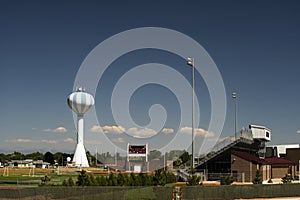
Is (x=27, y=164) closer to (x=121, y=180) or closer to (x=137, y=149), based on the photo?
(x=137, y=149)

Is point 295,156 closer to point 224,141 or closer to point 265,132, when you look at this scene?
point 265,132

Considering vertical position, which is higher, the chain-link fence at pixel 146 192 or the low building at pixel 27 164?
the chain-link fence at pixel 146 192

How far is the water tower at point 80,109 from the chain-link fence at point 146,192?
284 ft

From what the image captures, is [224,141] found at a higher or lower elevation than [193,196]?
higher

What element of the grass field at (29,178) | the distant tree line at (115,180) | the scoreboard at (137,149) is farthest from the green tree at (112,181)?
the scoreboard at (137,149)

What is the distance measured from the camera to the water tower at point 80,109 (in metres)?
122

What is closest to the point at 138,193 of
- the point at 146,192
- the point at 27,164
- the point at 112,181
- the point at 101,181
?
the point at 146,192

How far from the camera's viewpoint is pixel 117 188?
32.5 meters

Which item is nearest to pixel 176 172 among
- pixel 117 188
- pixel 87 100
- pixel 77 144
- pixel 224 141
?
pixel 224 141

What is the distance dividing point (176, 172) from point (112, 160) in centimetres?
4425

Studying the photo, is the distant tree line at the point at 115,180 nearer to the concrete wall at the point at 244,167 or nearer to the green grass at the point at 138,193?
the green grass at the point at 138,193

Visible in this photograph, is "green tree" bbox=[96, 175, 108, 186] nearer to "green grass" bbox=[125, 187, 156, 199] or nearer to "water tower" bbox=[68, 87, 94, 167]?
"green grass" bbox=[125, 187, 156, 199]

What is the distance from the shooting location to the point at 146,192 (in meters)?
33.8

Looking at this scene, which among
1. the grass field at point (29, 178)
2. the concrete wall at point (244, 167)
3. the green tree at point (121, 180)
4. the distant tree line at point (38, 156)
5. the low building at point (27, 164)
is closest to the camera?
the green tree at point (121, 180)
